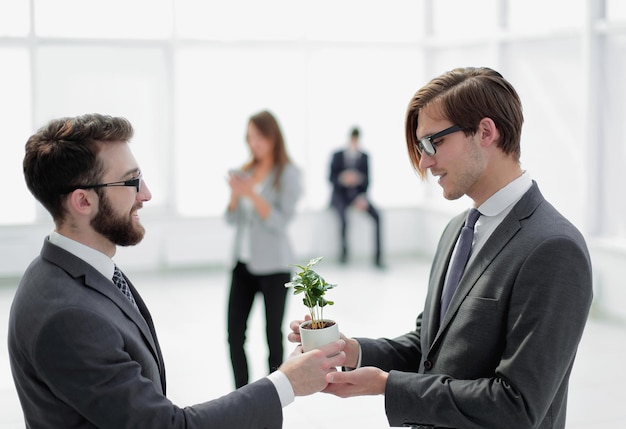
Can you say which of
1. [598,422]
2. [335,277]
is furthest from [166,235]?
[598,422]

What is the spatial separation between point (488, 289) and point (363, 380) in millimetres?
451

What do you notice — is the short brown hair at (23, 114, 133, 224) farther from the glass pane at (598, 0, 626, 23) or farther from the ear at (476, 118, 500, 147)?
the glass pane at (598, 0, 626, 23)

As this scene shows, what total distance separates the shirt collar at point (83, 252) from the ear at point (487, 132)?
43.3 inches

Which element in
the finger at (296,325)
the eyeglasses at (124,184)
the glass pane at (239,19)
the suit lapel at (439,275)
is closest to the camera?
the eyeglasses at (124,184)

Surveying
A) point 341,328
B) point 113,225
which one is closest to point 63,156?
point 113,225

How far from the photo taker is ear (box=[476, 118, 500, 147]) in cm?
→ 216

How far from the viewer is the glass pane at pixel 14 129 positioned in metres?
9.12

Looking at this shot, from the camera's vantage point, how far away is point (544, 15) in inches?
329

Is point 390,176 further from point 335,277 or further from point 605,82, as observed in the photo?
point 605,82

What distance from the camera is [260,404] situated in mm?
2111

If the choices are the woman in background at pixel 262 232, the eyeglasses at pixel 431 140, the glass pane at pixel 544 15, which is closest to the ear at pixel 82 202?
the eyeglasses at pixel 431 140

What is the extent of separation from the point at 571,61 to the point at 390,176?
11.6ft

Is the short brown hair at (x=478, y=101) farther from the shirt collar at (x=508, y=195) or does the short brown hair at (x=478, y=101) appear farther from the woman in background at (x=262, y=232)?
the woman in background at (x=262, y=232)

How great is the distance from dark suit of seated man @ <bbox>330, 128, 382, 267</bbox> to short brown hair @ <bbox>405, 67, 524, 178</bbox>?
7.62m
